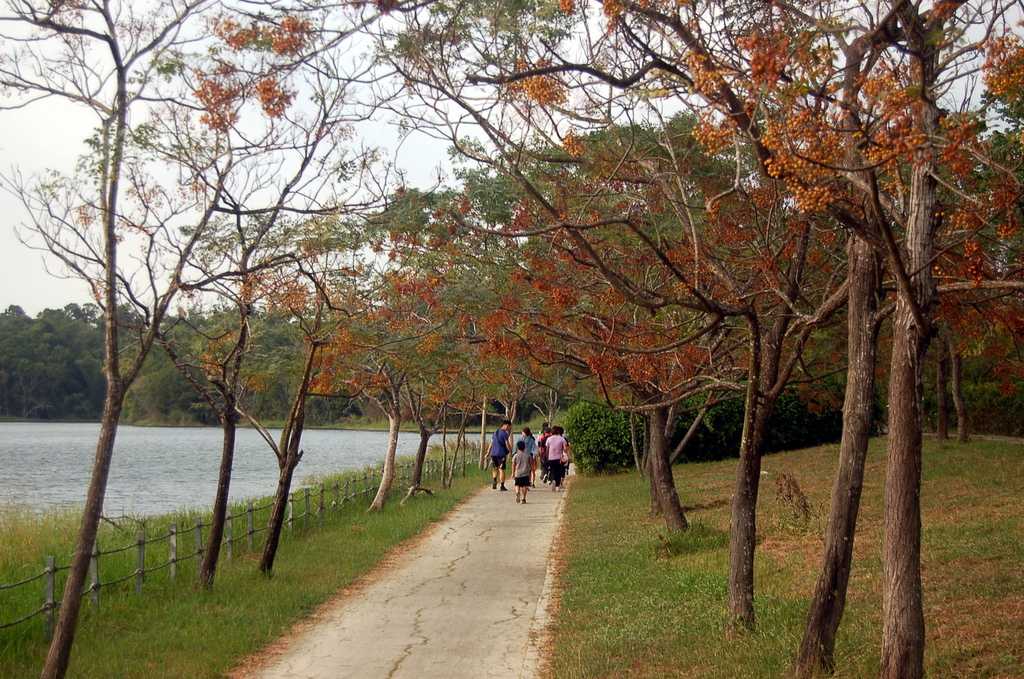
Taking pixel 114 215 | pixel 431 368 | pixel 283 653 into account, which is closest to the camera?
pixel 114 215

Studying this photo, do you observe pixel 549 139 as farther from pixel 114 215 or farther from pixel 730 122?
pixel 114 215

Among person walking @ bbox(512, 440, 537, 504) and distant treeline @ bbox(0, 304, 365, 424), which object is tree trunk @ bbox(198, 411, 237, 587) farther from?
distant treeline @ bbox(0, 304, 365, 424)

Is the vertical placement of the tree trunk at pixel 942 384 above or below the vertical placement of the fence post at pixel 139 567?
above

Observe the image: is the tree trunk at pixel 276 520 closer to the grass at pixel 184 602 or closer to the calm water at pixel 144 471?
the grass at pixel 184 602

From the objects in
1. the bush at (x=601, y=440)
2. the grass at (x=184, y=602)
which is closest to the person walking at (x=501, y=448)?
the bush at (x=601, y=440)

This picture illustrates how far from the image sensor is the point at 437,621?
921 centimetres

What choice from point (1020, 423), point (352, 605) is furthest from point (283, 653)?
point (1020, 423)

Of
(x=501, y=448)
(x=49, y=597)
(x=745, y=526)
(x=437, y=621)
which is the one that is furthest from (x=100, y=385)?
(x=745, y=526)

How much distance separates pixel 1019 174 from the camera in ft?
40.2

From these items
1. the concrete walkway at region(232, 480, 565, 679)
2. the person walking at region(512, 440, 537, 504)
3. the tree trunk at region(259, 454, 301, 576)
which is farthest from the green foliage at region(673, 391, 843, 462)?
the tree trunk at region(259, 454, 301, 576)

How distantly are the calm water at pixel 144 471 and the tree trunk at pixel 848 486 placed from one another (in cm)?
1566

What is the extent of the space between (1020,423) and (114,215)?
26765 mm

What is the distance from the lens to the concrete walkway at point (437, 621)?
295 inches

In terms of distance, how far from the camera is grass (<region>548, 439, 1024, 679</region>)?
22.1ft
